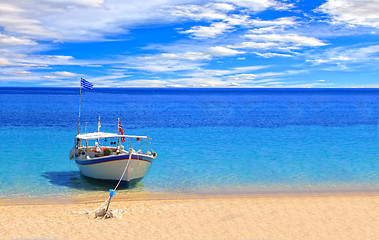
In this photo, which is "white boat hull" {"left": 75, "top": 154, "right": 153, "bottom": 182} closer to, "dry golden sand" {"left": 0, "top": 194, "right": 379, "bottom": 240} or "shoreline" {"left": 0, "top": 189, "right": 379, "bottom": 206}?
"shoreline" {"left": 0, "top": 189, "right": 379, "bottom": 206}

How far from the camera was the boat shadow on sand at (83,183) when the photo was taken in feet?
69.7

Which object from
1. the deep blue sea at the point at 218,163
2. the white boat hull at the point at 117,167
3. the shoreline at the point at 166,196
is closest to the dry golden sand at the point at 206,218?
the shoreline at the point at 166,196

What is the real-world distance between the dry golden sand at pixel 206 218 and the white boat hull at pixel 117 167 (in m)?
2.11

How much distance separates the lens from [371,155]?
30.9m

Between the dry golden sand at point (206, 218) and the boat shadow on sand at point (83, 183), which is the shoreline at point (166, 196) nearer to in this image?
the dry golden sand at point (206, 218)

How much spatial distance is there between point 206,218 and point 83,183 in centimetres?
1010

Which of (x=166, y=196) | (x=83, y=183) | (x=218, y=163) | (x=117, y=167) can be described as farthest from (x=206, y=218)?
(x=218, y=163)

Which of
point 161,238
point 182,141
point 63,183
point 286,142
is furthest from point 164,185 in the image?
point 286,142

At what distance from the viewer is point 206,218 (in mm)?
15625

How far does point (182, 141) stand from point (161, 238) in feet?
79.6

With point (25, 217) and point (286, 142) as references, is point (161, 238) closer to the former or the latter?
point (25, 217)

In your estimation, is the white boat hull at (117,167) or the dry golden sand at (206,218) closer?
the dry golden sand at (206,218)

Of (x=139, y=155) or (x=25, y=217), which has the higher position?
(x=139, y=155)

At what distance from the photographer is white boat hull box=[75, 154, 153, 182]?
20.8 metres
